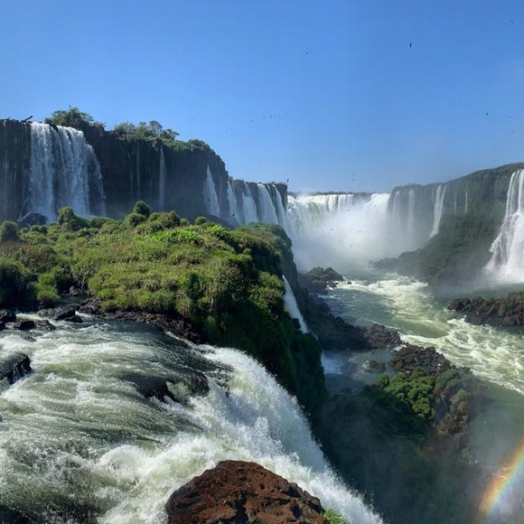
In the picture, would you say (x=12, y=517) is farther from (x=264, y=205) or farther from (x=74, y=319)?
(x=264, y=205)

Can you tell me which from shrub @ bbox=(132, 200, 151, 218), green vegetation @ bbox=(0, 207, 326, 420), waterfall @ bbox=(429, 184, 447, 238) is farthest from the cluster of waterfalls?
green vegetation @ bbox=(0, 207, 326, 420)

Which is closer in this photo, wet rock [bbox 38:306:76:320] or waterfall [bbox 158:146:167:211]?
wet rock [bbox 38:306:76:320]

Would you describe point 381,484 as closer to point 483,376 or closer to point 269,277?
point 269,277

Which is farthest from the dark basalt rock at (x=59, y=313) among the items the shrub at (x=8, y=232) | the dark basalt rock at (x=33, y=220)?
the dark basalt rock at (x=33, y=220)

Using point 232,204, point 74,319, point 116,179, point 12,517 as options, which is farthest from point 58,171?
point 12,517

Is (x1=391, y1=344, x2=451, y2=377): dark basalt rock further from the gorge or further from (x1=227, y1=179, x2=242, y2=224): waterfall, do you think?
(x1=227, y1=179, x2=242, y2=224): waterfall
